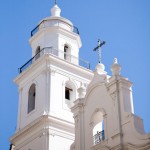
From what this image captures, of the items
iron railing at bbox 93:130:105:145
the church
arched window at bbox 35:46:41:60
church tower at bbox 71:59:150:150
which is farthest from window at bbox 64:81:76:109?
iron railing at bbox 93:130:105:145

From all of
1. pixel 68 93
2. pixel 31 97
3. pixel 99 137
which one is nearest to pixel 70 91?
pixel 68 93

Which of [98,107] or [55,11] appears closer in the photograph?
[98,107]

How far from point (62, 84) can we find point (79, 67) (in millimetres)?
1747

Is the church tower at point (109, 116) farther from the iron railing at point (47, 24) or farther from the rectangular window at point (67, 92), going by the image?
the iron railing at point (47, 24)

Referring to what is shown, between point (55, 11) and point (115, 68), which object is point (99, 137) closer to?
point (115, 68)

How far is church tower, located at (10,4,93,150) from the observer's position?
25.5m

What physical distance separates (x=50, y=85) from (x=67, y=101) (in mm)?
1560

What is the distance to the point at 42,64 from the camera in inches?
1096

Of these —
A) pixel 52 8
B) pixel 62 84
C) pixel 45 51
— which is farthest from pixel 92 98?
pixel 52 8

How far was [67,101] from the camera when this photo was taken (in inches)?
1085

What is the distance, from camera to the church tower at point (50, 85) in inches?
1006

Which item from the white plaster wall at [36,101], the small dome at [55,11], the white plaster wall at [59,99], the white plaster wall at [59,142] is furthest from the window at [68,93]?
the small dome at [55,11]

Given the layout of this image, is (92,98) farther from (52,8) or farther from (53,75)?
(52,8)

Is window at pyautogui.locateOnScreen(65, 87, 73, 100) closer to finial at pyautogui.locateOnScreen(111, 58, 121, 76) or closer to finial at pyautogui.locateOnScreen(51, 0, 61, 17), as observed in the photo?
finial at pyautogui.locateOnScreen(51, 0, 61, 17)
